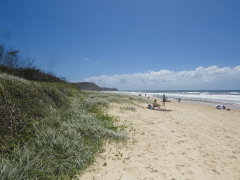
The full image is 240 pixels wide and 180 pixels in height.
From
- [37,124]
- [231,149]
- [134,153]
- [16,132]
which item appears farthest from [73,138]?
[231,149]

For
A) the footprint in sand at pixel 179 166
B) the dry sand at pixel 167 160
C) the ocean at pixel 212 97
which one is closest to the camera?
the dry sand at pixel 167 160

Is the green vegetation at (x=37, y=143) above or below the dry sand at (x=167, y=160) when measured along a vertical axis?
above

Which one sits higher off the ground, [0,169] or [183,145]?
[0,169]

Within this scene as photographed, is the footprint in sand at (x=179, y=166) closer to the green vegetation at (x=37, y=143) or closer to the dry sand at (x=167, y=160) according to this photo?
the dry sand at (x=167, y=160)

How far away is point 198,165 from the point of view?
12.0 ft

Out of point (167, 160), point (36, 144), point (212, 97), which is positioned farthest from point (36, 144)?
point (212, 97)

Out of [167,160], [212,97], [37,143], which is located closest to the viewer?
[37,143]

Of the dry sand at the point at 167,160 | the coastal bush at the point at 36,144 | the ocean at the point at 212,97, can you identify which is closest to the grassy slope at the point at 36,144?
the coastal bush at the point at 36,144

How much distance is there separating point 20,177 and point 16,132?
4.39ft

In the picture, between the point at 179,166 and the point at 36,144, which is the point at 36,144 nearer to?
the point at 36,144

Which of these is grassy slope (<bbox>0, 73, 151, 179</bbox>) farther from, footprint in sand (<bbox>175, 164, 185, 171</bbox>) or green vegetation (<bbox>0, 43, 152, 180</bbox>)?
footprint in sand (<bbox>175, 164, 185, 171</bbox>)

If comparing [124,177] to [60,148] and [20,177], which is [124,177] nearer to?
[60,148]

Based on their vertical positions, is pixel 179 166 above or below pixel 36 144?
below

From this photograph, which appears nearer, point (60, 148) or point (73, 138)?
point (60, 148)
